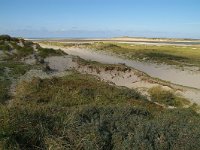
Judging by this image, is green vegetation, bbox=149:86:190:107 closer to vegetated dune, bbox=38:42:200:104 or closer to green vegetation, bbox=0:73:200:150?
vegetated dune, bbox=38:42:200:104

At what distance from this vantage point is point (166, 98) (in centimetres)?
2505

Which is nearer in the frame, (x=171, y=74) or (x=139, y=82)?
(x=139, y=82)

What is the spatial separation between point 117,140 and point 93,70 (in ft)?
89.6

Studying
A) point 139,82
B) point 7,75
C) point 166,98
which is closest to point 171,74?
point 139,82

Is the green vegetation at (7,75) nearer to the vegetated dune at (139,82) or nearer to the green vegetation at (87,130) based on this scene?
the vegetated dune at (139,82)

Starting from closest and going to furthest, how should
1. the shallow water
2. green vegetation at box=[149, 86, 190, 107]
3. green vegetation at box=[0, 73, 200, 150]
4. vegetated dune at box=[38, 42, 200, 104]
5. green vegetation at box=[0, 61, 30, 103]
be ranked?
green vegetation at box=[0, 73, 200, 150] → green vegetation at box=[0, 61, 30, 103] → green vegetation at box=[149, 86, 190, 107] → vegetated dune at box=[38, 42, 200, 104] → the shallow water

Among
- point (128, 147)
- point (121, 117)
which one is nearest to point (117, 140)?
point (128, 147)

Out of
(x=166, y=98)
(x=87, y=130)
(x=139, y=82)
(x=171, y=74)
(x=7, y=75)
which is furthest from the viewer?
(x=171, y=74)

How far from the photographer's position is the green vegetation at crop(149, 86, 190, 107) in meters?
24.0

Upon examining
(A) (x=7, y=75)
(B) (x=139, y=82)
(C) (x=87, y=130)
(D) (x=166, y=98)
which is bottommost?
(B) (x=139, y=82)

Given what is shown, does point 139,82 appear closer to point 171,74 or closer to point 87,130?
point 171,74

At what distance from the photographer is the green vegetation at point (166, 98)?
78.7ft

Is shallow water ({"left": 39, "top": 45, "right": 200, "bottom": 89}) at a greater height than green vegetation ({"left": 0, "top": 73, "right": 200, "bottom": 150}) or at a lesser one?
lesser

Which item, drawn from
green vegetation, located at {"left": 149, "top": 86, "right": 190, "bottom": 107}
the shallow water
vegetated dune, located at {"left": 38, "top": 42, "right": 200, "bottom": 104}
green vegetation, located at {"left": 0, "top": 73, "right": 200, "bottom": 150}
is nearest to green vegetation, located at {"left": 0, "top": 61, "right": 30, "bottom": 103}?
vegetated dune, located at {"left": 38, "top": 42, "right": 200, "bottom": 104}
